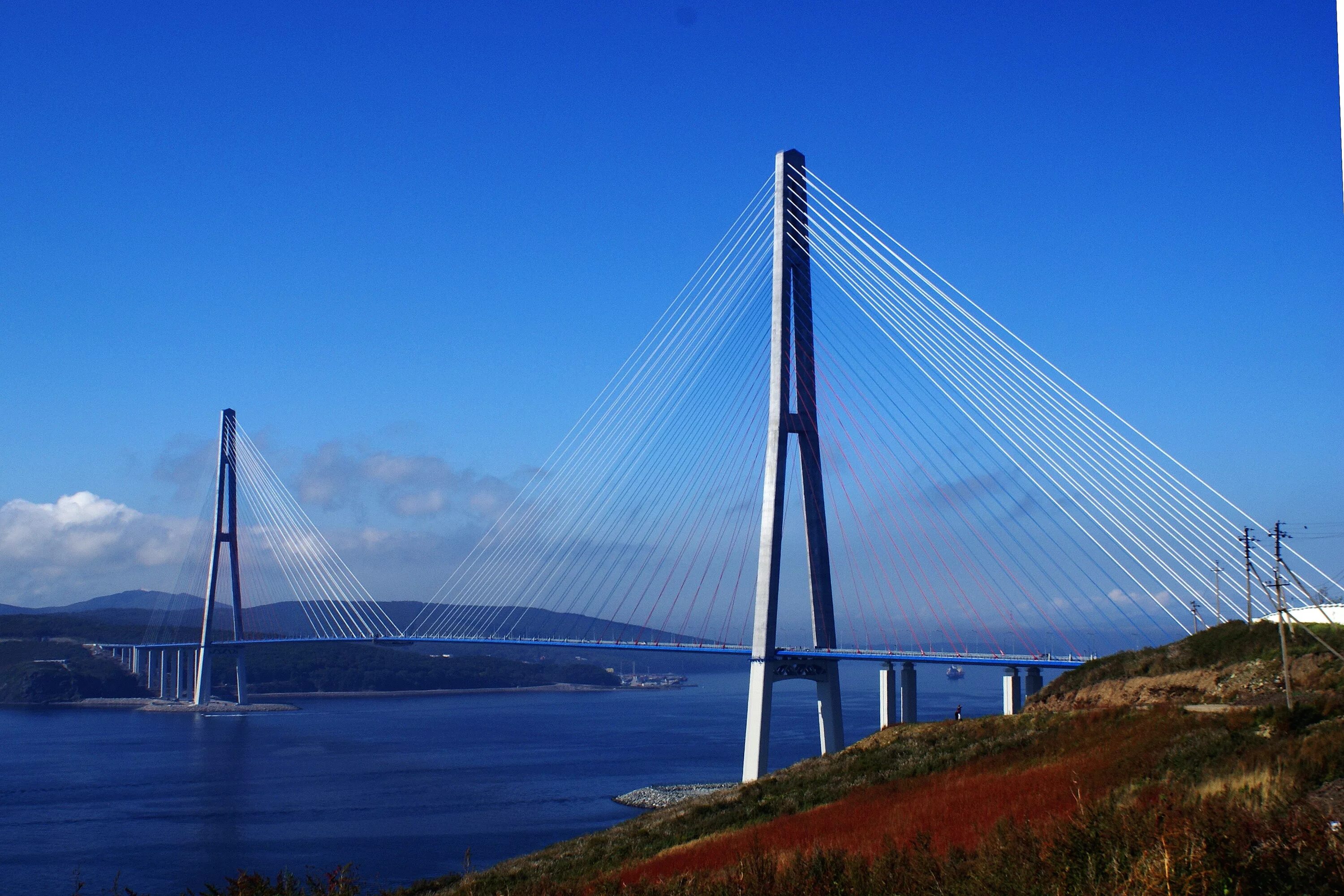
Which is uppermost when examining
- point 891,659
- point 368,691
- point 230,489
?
point 230,489

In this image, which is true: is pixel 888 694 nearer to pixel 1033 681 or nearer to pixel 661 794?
pixel 1033 681

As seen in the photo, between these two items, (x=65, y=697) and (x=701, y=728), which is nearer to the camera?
(x=701, y=728)

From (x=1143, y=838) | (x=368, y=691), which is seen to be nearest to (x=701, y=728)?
(x=368, y=691)

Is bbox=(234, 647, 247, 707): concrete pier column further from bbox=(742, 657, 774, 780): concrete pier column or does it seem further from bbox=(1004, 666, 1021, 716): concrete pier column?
bbox=(1004, 666, 1021, 716): concrete pier column

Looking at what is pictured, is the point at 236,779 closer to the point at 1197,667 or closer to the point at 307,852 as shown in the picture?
the point at 307,852

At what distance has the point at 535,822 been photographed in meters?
32.6

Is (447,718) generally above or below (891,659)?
below

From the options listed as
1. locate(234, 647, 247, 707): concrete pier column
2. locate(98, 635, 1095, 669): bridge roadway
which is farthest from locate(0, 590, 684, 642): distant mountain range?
locate(98, 635, 1095, 669): bridge roadway

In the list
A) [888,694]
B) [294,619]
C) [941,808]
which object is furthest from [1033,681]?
[294,619]

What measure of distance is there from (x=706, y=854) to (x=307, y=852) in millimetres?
19633

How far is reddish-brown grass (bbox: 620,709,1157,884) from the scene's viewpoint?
1060 cm

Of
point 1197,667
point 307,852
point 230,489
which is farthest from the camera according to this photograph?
point 230,489

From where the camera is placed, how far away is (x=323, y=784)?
137 feet

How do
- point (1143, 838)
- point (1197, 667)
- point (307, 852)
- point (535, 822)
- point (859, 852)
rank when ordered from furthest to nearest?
point (535, 822) < point (307, 852) < point (1197, 667) < point (859, 852) < point (1143, 838)
